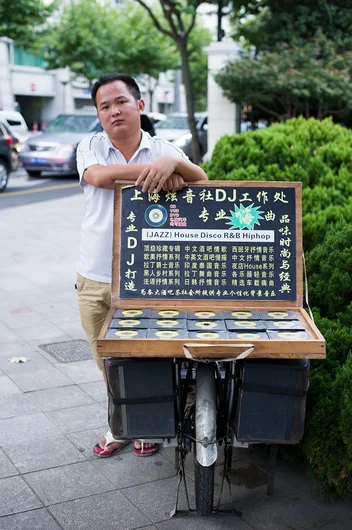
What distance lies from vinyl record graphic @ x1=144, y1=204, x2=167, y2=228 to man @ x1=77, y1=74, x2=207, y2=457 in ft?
0.33

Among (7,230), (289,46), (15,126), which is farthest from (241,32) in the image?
(15,126)

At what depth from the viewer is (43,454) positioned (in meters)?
3.95

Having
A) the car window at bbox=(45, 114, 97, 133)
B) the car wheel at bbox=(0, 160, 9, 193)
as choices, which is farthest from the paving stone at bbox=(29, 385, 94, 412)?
the car window at bbox=(45, 114, 97, 133)

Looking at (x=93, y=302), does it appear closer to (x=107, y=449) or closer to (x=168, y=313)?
(x=168, y=313)

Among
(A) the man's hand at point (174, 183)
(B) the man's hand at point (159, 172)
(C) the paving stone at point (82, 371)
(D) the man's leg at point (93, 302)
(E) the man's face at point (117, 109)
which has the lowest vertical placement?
(C) the paving stone at point (82, 371)

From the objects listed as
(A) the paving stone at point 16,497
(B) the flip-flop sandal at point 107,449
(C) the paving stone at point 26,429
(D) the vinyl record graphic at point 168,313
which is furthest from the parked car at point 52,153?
(D) the vinyl record graphic at point 168,313

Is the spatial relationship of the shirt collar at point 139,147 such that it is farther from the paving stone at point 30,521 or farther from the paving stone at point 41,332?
the paving stone at point 41,332

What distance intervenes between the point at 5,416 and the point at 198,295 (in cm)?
181

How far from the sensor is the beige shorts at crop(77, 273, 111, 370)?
11.9 feet

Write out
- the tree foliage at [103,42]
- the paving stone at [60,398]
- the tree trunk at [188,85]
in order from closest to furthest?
the paving stone at [60,398]
the tree trunk at [188,85]
the tree foliage at [103,42]

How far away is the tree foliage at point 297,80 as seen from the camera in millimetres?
14578

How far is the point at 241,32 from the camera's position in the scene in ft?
58.3

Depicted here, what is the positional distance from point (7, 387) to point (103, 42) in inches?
1262

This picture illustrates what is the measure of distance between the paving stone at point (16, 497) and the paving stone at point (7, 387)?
1.19 m
